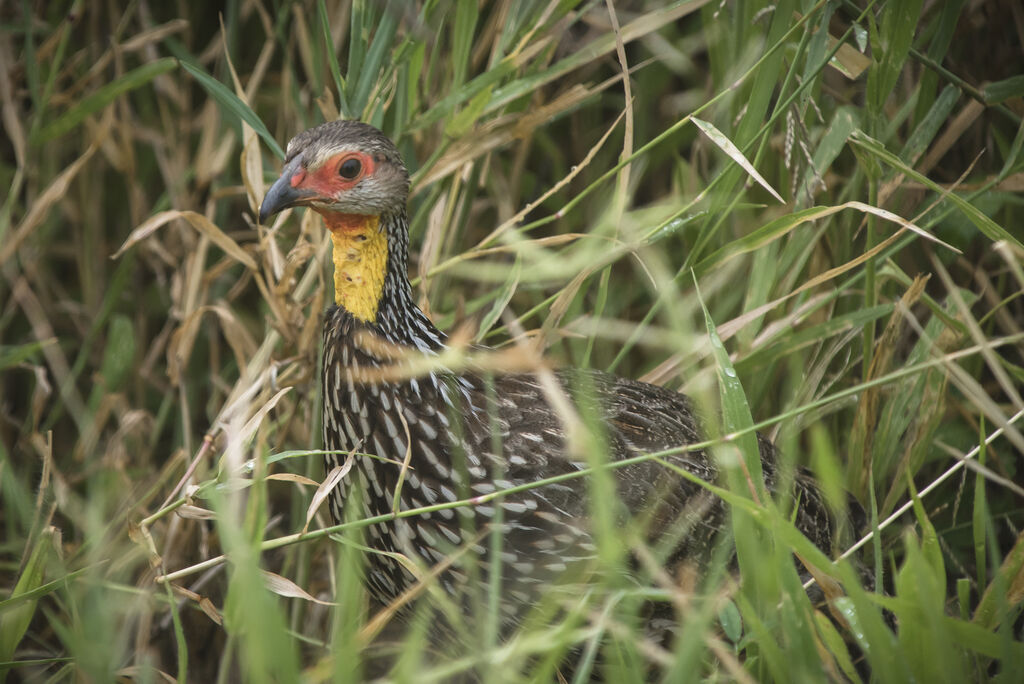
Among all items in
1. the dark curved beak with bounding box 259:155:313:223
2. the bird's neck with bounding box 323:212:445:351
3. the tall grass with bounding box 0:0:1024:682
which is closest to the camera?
the tall grass with bounding box 0:0:1024:682

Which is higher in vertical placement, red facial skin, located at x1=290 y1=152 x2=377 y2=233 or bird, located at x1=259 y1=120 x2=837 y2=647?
red facial skin, located at x1=290 y1=152 x2=377 y2=233

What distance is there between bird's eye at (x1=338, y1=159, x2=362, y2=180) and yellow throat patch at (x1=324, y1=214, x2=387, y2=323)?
0.28ft

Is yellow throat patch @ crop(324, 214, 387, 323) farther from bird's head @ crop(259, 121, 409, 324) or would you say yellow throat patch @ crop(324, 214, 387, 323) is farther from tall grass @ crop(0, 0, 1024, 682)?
tall grass @ crop(0, 0, 1024, 682)

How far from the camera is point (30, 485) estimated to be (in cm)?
268

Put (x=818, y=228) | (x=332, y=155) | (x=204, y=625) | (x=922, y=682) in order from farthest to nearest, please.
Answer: (x=204, y=625), (x=818, y=228), (x=332, y=155), (x=922, y=682)

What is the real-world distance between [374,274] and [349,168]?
214mm

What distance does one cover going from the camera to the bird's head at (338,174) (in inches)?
73.9

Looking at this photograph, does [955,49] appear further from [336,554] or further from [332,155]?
[336,554]

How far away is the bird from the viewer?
1.89 m

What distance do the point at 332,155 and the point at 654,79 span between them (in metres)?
1.64

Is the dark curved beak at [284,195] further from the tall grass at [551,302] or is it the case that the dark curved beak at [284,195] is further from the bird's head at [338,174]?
the tall grass at [551,302]

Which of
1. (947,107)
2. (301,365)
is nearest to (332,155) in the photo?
(301,365)

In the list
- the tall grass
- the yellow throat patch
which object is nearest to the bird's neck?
the yellow throat patch

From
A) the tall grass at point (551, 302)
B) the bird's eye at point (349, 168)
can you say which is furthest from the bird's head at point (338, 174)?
the tall grass at point (551, 302)
